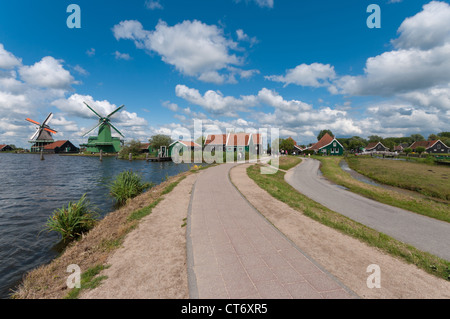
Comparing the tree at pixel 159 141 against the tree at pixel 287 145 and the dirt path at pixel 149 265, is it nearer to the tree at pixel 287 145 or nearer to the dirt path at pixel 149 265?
the tree at pixel 287 145

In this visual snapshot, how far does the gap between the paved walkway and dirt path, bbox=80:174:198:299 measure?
0.29 meters

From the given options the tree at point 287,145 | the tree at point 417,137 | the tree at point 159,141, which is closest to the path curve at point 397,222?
the tree at point 287,145

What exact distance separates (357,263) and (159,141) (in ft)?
198

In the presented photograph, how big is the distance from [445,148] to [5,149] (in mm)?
211423

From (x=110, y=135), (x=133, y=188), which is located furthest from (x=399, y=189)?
(x=110, y=135)

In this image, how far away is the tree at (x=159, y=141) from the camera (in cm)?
5937

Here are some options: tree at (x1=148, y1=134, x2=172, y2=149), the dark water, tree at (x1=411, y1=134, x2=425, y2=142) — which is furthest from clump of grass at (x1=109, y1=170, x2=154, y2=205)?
tree at (x1=411, y1=134, x2=425, y2=142)

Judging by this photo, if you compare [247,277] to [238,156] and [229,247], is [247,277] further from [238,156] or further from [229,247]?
[238,156]

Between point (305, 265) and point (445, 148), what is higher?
point (445, 148)

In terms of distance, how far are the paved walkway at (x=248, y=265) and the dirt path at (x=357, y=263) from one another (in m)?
0.42

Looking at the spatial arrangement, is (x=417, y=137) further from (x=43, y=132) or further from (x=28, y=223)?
(x=43, y=132)

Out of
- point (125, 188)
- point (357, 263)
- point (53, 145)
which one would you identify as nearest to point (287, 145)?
point (125, 188)

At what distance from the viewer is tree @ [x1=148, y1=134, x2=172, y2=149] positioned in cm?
5937
